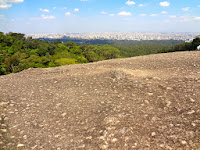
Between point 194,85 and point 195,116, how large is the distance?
226cm

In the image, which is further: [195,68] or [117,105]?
[195,68]

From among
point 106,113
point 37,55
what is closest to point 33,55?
point 37,55

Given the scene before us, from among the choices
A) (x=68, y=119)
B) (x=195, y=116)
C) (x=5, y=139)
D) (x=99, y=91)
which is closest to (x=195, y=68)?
(x=195, y=116)

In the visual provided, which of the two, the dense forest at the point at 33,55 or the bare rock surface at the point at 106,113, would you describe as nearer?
the bare rock surface at the point at 106,113

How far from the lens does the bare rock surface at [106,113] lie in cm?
372

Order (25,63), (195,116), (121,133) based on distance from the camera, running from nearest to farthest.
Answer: (121,133)
(195,116)
(25,63)

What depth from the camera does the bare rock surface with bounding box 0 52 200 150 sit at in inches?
146

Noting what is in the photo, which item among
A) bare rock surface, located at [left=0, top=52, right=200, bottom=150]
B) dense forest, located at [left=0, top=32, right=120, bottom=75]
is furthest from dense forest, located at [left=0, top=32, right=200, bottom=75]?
bare rock surface, located at [left=0, top=52, right=200, bottom=150]

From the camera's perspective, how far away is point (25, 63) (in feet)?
163

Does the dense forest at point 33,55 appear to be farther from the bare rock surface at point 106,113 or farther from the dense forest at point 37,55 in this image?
the bare rock surface at point 106,113

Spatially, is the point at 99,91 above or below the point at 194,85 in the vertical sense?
below

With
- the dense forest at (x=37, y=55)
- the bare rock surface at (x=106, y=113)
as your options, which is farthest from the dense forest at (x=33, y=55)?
the bare rock surface at (x=106, y=113)

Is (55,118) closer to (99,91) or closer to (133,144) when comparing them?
(99,91)

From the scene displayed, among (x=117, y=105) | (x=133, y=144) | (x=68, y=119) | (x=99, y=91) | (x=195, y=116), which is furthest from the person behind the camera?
(x=99, y=91)
